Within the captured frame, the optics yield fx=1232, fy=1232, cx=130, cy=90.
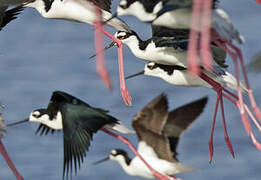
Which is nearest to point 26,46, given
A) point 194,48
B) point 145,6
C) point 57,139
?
point 57,139

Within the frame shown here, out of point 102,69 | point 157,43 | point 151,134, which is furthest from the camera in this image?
point 157,43

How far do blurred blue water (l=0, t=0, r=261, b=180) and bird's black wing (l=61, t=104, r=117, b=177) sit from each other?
221 cm

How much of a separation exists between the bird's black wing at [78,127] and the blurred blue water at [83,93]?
87.1 inches

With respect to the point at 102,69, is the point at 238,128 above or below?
below

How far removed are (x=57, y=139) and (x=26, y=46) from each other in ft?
7.08

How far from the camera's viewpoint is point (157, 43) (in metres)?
7.64

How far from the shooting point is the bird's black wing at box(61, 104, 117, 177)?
6883 millimetres

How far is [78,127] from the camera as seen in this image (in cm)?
691

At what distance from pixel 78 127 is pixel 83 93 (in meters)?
3.70

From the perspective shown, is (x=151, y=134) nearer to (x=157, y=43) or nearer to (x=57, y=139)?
(x=157, y=43)

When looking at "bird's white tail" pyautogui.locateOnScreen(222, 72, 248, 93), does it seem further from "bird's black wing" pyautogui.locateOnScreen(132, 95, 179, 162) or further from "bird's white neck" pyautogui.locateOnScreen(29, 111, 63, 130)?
"bird's white neck" pyautogui.locateOnScreen(29, 111, 63, 130)

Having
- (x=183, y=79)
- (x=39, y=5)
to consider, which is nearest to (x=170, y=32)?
(x=183, y=79)

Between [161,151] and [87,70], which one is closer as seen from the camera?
[161,151]

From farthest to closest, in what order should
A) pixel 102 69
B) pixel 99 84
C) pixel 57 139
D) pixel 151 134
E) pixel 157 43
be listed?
pixel 99 84 < pixel 57 139 < pixel 157 43 < pixel 151 134 < pixel 102 69
